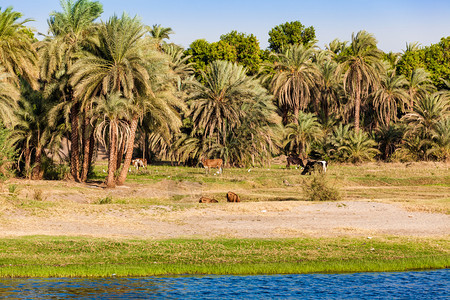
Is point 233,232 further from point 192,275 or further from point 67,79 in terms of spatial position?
point 67,79

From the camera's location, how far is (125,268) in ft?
50.7

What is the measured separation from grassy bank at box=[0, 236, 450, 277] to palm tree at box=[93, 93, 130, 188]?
1673 cm

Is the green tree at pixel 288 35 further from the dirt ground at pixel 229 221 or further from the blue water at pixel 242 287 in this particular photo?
the blue water at pixel 242 287

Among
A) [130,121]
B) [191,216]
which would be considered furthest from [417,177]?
[191,216]

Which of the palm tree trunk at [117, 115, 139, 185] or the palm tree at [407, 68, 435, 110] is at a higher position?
the palm tree at [407, 68, 435, 110]

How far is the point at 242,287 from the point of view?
558 inches

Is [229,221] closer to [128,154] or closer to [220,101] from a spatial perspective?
[128,154]

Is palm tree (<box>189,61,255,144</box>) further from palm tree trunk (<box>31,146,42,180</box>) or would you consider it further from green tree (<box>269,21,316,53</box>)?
green tree (<box>269,21,316,53</box>)

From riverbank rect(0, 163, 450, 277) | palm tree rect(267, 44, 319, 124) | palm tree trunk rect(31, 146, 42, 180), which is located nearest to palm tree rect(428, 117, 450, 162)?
palm tree rect(267, 44, 319, 124)

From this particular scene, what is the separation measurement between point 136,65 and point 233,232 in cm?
1688

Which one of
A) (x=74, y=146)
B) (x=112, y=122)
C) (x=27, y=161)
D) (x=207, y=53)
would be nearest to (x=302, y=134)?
(x=207, y=53)

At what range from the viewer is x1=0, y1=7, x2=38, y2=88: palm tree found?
118 ft

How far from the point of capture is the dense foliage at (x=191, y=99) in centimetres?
3516

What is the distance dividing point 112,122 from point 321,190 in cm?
1305
